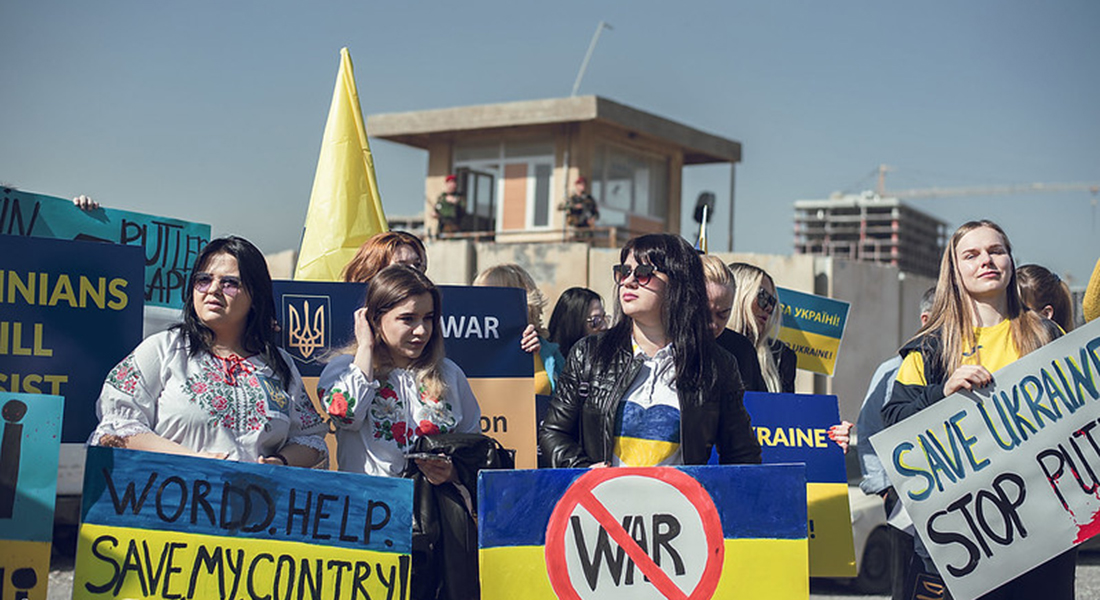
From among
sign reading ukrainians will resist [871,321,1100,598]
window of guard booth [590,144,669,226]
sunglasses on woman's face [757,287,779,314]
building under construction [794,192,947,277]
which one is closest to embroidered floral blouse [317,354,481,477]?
sign reading ukrainians will resist [871,321,1100,598]

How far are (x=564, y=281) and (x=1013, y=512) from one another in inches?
505

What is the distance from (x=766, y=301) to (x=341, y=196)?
2.34 metres

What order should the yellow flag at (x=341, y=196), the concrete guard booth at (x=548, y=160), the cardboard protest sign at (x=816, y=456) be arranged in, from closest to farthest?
the cardboard protest sign at (x=816, y=456) < the yellow flag at (x=341, y=196) < the concrete guard booth at (x=548, y=160)

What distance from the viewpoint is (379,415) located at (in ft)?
13.0

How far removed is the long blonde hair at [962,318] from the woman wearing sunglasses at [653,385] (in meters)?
0.78

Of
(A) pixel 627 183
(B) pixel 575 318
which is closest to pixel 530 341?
(B) pixel 575 318

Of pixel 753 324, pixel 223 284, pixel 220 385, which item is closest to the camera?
pixel 220 385

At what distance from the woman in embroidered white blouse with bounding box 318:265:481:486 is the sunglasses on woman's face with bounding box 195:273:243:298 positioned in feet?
1.47

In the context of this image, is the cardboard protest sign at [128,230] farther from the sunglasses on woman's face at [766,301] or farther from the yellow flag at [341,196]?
the sunglasses on woman's face at [766,301]

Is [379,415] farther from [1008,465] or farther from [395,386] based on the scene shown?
[1008,465]

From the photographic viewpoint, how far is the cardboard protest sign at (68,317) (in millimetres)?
4332

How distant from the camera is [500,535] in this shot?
11.6ft

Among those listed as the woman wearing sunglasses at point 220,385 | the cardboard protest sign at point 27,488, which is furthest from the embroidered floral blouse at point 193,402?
the cardboard protest sign at point 27,488

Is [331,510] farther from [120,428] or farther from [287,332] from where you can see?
[287,332]
